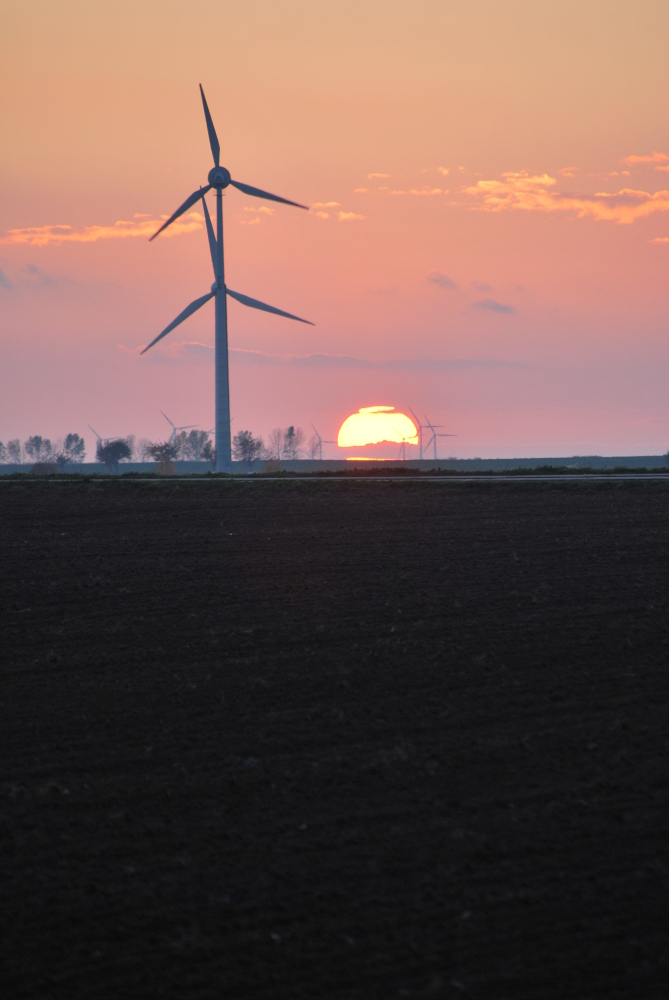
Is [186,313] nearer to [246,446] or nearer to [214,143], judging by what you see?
[214,143]

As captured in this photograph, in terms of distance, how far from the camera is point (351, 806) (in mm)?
9875

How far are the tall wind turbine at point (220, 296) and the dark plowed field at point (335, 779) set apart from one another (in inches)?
1957

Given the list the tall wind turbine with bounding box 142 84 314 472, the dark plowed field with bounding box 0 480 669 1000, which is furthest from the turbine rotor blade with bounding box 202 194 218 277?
the dark plowed field with bounding box 0 480 669 1000

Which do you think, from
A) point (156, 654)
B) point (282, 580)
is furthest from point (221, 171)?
point (156, 654)

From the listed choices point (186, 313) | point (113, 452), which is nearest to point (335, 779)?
point (186, 313)

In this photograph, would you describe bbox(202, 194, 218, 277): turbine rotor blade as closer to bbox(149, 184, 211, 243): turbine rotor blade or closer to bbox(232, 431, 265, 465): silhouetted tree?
bbox(149, 184, 211, 243): turbine rotor blade

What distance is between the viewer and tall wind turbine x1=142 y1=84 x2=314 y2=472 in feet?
228

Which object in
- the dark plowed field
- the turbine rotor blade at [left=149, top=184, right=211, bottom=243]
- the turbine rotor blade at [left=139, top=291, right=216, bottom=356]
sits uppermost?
the turbine rotor blade at [left=149, top=184, right=211, bottom=243]

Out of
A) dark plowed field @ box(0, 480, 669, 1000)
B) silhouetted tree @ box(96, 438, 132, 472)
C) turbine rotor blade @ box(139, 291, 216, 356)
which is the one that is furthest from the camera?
silhouetted tree @ box(96, 438, 132, 472)

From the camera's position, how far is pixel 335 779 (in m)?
10.5

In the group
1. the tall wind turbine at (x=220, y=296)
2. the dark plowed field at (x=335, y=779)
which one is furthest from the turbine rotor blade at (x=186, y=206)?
the dark plowed field at (x=335, y=779)

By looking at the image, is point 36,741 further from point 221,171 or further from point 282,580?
point 221,171

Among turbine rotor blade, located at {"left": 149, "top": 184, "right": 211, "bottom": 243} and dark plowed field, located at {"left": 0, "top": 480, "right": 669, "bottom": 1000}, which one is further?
turbine rotor blade, located at {"left": 149, "top": 184, "right": 211, "bottom": 243}

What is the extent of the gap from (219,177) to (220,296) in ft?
31.3
